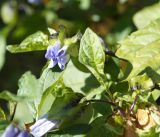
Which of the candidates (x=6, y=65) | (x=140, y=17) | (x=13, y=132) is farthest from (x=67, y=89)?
(x=6, y=65)

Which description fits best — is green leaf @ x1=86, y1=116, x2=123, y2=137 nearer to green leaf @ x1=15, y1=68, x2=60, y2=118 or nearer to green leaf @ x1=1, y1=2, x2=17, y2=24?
green leaf @ x1=15, y1=68, x2=60, y2=118

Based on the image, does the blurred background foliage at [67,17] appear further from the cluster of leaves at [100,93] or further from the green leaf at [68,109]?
the green leaf at [68,109]

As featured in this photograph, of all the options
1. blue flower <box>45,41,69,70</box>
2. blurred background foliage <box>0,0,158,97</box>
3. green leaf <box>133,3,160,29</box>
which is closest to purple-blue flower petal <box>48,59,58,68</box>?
blue flower <box>45,41,69,70</box>

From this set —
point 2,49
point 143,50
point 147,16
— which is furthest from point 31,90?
point 2,49

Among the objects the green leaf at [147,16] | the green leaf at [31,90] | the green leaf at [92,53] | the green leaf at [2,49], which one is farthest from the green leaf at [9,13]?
the green leaf at [92,53]

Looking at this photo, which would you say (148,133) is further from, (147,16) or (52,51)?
(147,16)
